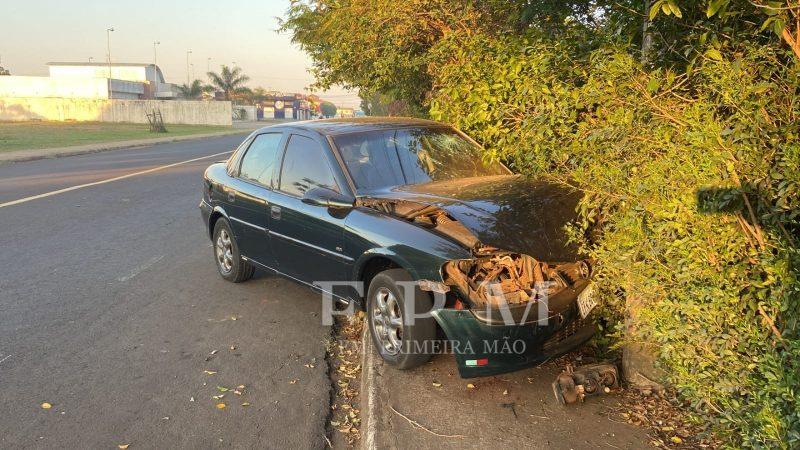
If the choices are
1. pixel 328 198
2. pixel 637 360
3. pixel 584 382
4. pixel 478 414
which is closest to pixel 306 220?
pixel 328 198

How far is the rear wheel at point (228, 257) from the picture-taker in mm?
6484

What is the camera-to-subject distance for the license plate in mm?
4031

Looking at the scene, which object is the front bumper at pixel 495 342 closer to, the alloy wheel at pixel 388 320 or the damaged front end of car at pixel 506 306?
the damaged front end of car at pixel 506 306

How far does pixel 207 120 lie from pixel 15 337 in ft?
213

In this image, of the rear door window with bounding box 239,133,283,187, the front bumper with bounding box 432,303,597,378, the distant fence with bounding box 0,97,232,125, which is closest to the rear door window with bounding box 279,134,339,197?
the rear door window with bounding box 239,133,283,187

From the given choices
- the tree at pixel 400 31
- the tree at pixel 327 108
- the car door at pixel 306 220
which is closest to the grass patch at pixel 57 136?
the tree at pixel 400 31

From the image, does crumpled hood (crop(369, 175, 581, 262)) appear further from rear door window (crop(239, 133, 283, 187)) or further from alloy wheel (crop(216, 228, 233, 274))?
alloy wheel (crop(216, 228, 233, 274))

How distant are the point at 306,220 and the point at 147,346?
153cm

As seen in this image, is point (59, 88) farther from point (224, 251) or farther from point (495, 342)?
point (495, 342)

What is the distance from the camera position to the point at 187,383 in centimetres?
438

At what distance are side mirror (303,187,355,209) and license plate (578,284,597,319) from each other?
1.72 metres

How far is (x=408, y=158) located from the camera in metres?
5.39

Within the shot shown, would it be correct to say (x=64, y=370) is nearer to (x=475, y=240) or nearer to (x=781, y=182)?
(x=475, y=240)

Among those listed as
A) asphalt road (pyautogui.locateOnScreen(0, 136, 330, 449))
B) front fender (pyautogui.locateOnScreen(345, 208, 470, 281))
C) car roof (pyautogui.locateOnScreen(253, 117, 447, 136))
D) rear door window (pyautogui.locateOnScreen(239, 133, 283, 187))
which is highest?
car roof (pyautogui.locateOnScreen(253, 117, 447, 136))
